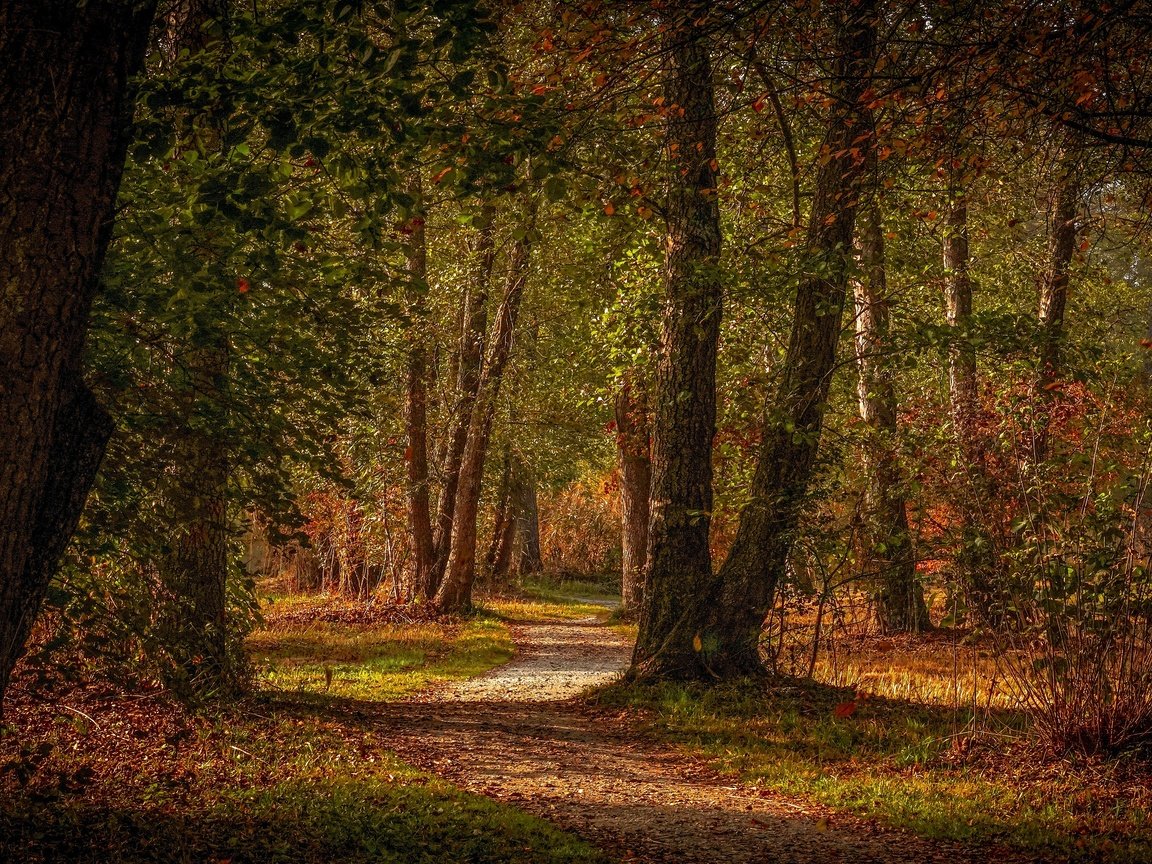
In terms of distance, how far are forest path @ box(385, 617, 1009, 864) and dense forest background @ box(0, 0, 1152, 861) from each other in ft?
5.34

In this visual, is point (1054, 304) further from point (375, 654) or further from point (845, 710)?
point (375, 654)

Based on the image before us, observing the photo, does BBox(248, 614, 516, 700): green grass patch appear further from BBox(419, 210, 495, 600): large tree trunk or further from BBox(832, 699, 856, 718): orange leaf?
BBox(832, 699, 856, 718): orange leaf

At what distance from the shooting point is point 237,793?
648cm

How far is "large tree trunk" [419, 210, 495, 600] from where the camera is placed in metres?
→ 19.6

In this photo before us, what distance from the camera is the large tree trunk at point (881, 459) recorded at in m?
9.98

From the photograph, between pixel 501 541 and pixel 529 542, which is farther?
pixel 529 542

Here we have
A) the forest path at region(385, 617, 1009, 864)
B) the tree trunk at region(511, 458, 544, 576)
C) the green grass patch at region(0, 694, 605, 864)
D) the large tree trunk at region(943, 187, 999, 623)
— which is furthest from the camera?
the tree trunk at region(511, 458, 544, 576)

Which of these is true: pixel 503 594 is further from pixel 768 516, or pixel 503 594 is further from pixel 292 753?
pixel 292 753

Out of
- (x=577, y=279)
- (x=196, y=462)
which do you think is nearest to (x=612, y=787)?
(x=196, y=462)

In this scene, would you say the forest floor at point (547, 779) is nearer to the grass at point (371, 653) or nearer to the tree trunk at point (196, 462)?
the grass at point (371, 653)

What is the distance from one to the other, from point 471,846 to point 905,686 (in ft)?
24.5

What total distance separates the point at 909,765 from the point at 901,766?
0.07m

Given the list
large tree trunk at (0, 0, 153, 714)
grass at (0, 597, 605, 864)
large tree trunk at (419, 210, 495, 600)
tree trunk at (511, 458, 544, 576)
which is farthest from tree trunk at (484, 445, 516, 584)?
large tree trunk at (0, 0, 153, 714)

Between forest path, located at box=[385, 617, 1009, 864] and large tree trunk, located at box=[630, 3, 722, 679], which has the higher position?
large tree trunk, located at box=[630, 3, 722, 679]
